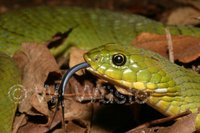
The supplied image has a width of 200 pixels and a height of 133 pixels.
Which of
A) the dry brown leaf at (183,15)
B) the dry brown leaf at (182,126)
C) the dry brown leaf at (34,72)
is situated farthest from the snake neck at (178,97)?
the dry brown leaf at (183,15)

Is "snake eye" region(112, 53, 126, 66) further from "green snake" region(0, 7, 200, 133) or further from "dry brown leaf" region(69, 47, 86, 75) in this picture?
"dry brown leaf" region(69, 47, 86, 75)

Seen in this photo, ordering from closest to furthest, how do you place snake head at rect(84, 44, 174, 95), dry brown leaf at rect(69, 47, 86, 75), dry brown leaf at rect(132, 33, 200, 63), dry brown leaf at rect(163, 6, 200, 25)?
snake head at rect(84, 44, 174, 95) → dry brown leaf at rect(132, 33, 200, 63) → dry brown leaf at rect(69, 47, 86, 75) → dry brown leaf at rect(163, 6, 200, 25)

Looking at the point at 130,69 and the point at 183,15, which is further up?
the point at 183,15

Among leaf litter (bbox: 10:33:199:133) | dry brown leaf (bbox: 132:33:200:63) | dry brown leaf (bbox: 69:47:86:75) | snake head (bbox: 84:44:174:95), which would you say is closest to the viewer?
snake head (bbox: 84:44:174:95)

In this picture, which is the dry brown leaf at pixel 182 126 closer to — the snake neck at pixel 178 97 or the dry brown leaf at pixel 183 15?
the snake neck at pixel 178 97

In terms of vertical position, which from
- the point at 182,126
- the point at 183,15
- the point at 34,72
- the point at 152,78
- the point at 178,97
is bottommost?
the point at 182,126

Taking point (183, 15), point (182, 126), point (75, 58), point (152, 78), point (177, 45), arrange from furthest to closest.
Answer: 1. point (183, 15)
2. point (75, 58)
3. point (177, 45)
4. point (152, 78)
5. point (182, 126)

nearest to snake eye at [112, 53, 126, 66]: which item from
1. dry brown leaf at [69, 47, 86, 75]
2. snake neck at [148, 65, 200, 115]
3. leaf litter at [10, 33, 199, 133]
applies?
snake neck at [148, 65, 200, 115]

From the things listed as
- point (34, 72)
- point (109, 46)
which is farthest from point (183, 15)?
point (34, 72)

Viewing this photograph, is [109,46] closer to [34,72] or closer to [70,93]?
[70,93]
